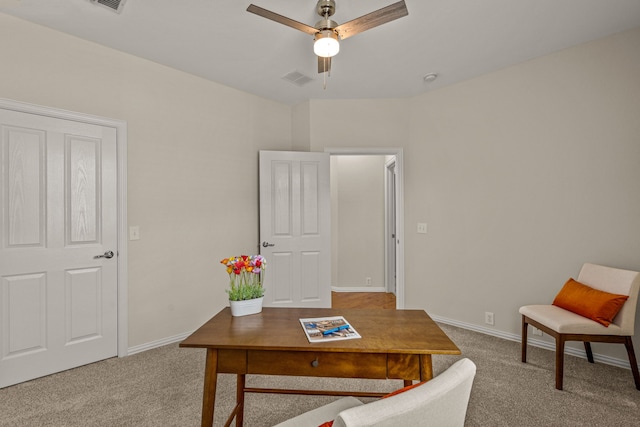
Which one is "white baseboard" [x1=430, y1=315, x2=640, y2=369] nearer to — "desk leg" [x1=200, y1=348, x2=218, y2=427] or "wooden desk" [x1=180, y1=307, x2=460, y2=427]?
"wooden desk" [x1=180, y1=307, x2=460, y2=427]

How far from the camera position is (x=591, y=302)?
245cm

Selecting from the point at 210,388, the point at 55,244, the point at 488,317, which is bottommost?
the point at 488,317

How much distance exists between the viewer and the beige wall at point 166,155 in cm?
269

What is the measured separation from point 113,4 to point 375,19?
1.76 m

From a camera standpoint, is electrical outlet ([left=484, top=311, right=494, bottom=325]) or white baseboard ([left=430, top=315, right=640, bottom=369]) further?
electrical outlet ([left=484, top=311, right=494, bottom=325])

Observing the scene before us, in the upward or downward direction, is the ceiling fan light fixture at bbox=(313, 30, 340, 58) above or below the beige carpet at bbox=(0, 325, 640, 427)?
above

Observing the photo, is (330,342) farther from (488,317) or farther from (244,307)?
(488,317)

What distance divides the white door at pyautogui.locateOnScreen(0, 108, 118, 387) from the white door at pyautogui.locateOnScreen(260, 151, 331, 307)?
5.12 ft

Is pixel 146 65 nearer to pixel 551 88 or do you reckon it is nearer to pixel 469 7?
pixel 469 7

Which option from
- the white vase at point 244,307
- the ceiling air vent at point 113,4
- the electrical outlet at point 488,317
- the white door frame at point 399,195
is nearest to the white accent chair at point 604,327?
the electrical outlet at point 488,317

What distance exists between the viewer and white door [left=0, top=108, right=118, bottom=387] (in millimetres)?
2492

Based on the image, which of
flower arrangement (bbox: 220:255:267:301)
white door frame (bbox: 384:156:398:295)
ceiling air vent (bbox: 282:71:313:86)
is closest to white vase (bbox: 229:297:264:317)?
flower arrangement (bbox: 220:255:267:301)

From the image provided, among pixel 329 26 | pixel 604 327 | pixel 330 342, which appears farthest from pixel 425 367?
pixel 329 26

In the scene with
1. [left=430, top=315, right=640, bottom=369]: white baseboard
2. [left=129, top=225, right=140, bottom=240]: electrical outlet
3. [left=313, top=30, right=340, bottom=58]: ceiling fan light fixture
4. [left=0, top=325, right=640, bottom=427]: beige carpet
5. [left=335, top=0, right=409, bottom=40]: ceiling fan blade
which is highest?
[left=335, top=0, right=409, bottom=40]: ceiling fan blade
